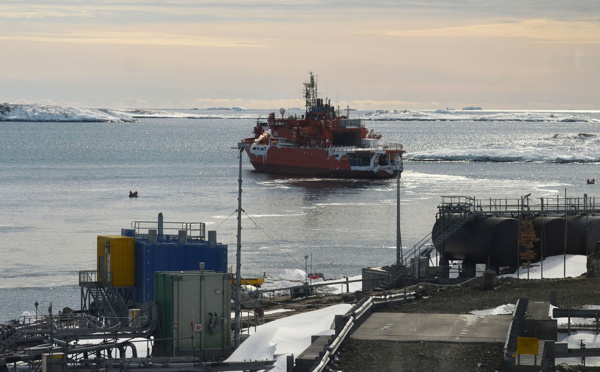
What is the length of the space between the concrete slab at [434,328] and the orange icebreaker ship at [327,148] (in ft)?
356

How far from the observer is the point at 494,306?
25234mm

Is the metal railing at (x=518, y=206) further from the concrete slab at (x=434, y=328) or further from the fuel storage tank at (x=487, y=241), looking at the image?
the concrete slab at (x=434, y=328)

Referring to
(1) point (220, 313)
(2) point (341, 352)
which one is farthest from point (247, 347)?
(2) point (341, 352)

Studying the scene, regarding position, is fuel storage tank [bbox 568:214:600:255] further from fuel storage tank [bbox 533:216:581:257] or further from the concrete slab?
the concrete slab

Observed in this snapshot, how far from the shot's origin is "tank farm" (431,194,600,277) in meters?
42.4

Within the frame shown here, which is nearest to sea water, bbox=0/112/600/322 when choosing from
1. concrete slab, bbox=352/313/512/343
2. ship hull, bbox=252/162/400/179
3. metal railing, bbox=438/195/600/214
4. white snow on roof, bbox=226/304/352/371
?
ship hull, bbox=252/162/400/179

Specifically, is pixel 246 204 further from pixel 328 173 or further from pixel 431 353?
pixel 431 353

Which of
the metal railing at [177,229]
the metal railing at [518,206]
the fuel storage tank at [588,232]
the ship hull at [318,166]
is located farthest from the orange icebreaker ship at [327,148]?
the fuel storage tank at [588,232]

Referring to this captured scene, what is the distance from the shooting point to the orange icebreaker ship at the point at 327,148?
13788 centimetres

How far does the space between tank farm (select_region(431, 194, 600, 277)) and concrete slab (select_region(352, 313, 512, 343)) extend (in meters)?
17.8

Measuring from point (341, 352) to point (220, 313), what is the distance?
6224 mm

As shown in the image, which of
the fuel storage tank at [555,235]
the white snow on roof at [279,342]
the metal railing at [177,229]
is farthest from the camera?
the fuel storage tank at [555,235]

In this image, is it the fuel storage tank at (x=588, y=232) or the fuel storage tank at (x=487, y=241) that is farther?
the fuel storage tank at (x=588, y=232)

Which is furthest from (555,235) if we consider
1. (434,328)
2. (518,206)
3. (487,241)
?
(434,328)
